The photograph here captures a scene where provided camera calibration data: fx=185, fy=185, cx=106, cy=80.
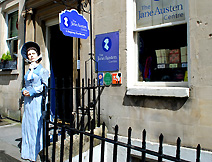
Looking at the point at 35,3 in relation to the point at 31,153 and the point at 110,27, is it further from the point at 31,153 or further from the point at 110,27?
the point at 31,153

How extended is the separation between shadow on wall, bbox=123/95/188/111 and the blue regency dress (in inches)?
67.6

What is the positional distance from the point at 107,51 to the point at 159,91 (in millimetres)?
1492

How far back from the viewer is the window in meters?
7.50

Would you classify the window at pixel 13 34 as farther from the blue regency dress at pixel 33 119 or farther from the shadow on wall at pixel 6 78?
the blue regency dress at pixel 33 119

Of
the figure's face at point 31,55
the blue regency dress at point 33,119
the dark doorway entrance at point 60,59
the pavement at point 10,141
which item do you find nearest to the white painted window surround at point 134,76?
the blue regency dress at point 33,119

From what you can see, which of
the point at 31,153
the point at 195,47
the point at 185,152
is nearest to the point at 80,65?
the point at 31,153

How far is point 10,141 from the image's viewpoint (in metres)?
4.57

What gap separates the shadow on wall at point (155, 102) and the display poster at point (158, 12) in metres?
1.51

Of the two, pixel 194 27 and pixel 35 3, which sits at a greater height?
pixel 35 3

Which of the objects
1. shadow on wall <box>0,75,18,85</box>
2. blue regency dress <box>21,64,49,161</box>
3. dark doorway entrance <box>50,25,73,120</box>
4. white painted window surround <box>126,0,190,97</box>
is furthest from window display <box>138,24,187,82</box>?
shadow on wall <box>0,75,18,85</box>

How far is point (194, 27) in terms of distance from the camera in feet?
10.4

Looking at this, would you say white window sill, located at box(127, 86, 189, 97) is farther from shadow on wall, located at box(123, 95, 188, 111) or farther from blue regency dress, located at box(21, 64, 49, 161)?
blue regency dress, located at box(21, 64, 49, 161)

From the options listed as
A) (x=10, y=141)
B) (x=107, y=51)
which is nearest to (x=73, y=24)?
(x=107, y=51)

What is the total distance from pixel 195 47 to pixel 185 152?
180 cm
